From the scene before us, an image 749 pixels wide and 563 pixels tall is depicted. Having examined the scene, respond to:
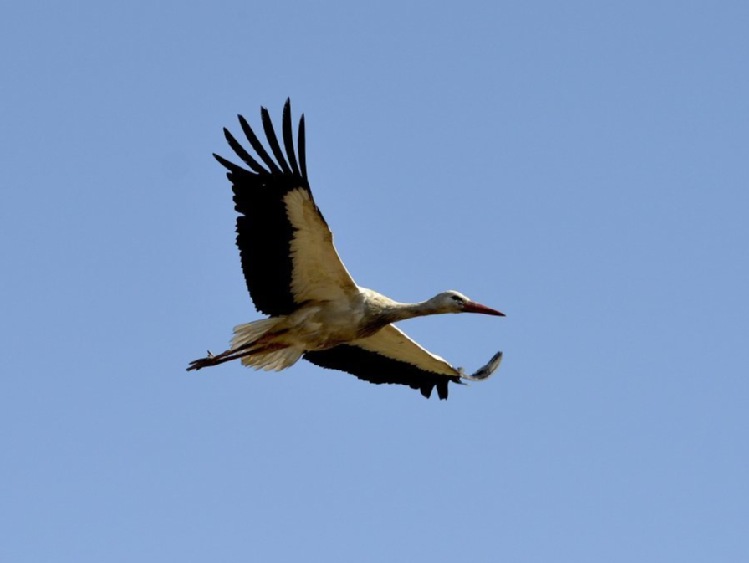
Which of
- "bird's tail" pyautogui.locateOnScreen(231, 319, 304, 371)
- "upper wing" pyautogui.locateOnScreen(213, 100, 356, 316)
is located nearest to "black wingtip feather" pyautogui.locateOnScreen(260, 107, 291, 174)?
"upper wing" pyautogui.locateOnScreen(213, 100, 356, 316)

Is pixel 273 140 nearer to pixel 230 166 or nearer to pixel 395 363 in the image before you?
pixel 230 166

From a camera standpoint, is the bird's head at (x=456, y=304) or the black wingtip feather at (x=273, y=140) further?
the bird's head at (x=456, y=304)

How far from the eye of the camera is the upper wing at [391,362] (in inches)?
641

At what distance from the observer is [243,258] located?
14.9 m

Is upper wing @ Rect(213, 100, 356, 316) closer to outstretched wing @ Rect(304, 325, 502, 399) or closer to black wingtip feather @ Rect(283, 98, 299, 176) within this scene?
black wingtip feather @ Rect(283, 98, 299, 176)

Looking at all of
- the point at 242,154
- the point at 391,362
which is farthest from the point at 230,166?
the point at 391,362

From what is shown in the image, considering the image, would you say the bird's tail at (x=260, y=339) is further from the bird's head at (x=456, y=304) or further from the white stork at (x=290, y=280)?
the bird's head at (x=456, y=304)

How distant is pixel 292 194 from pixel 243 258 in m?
0.89

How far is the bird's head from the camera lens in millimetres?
15377

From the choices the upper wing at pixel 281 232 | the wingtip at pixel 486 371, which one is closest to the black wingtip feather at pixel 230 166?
the upper wing at pixel 281 232

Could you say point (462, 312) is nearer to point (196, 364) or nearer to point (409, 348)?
point (409, 348)

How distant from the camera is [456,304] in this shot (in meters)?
15.4

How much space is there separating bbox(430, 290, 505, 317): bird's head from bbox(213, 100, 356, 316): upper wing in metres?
0.84

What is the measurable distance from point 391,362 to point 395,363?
0.04 m
